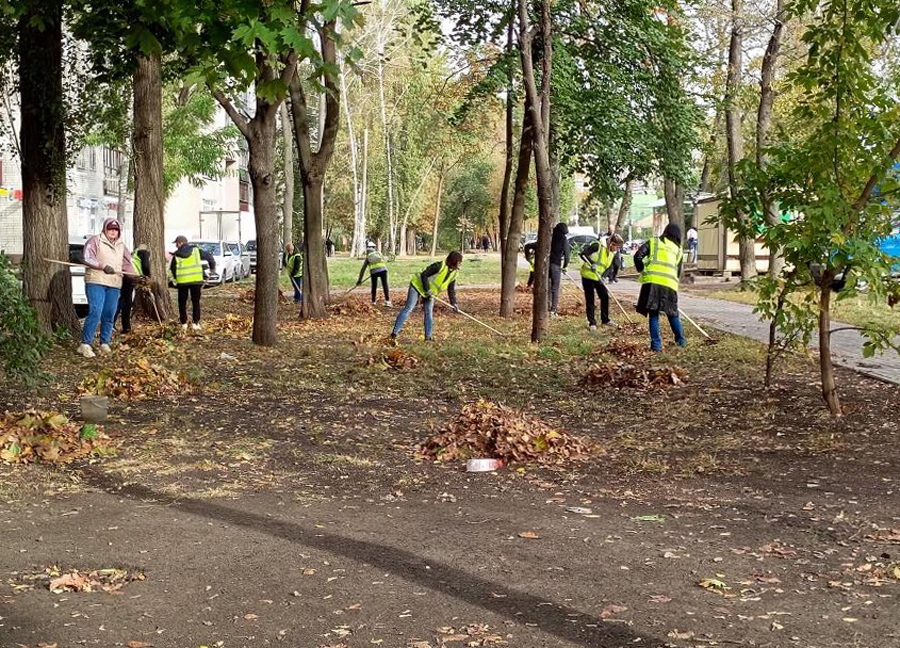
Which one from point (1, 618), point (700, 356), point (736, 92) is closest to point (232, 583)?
point (1, 618)

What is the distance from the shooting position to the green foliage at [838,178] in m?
9.02

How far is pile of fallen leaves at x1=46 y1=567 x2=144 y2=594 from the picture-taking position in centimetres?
541

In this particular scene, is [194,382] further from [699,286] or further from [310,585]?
[699,286]

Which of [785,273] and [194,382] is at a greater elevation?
[785,273]

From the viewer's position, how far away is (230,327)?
18312 millimetres

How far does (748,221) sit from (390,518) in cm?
478

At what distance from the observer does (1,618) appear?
498 cm

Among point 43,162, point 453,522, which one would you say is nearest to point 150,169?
point 43,162

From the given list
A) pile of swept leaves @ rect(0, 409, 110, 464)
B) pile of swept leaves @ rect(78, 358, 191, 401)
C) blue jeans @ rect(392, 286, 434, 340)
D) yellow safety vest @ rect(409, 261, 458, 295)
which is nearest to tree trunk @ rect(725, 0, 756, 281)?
blue jeans @ rect(392, 286, 434, 340)

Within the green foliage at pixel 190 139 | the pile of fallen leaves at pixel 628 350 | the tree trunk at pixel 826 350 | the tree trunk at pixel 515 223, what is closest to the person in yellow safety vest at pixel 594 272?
the tree trunk at pixel 515 223

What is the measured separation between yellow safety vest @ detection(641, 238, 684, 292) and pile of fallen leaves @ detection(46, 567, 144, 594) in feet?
32.4

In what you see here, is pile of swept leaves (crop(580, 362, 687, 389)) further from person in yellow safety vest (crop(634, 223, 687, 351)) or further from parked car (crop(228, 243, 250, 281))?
parked car (crop(228, 243, 250, 281))

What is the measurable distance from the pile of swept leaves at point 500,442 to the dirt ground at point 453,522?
0.14 m

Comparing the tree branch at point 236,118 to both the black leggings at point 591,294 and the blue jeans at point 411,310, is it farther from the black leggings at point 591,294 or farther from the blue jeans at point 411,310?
the black leggings at point 591,294
